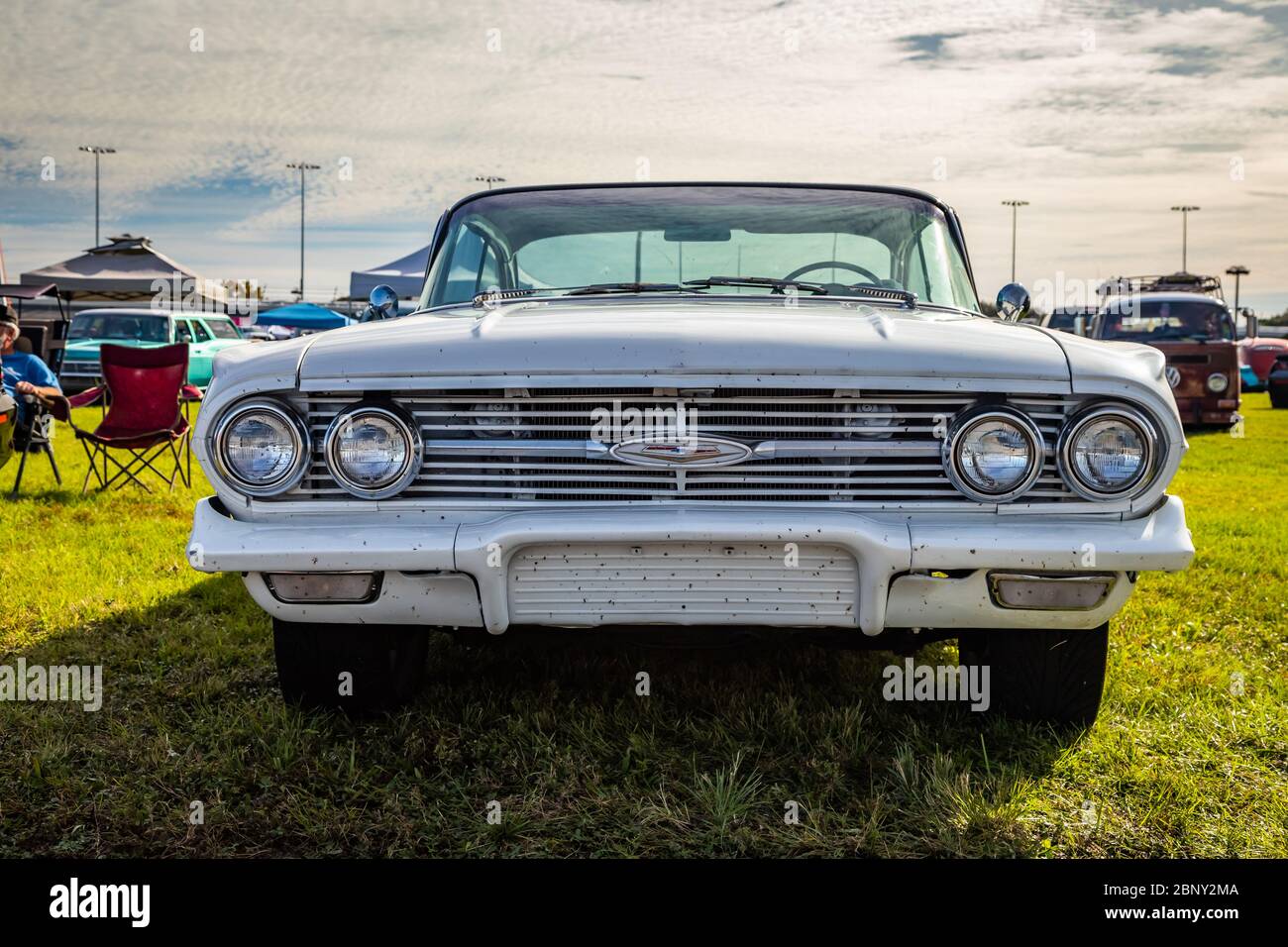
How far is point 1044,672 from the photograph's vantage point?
2.85 metres

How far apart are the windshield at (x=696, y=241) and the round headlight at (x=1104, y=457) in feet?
3.67

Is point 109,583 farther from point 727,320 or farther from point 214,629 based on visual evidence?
point 727,320

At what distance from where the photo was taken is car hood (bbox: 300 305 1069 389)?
2352mm

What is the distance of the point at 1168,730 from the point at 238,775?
2.54 meters

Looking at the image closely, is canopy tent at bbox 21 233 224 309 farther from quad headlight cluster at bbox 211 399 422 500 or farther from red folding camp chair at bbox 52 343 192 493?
quad headlight cluster at bbox 211 399 422 500

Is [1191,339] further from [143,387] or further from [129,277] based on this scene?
[129,277]

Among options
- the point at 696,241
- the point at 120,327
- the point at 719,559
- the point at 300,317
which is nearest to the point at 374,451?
the point at 719,559

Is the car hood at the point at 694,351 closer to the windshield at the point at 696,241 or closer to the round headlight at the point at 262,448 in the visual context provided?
the round headlight at the point at 262,448

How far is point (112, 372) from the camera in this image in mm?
7535

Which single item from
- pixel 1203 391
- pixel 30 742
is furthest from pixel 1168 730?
pixel 1203 391

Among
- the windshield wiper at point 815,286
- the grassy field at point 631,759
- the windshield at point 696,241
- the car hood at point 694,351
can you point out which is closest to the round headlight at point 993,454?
the car hood at point 694,351

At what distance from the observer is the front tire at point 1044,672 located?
278cm

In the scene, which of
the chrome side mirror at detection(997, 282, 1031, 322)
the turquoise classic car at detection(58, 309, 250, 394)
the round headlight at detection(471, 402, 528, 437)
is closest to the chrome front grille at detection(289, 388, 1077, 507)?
the round headlight at detection(471, 402, 528, 437)
